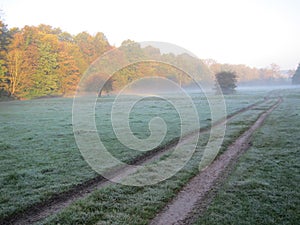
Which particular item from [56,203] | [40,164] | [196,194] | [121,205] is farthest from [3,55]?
[196,194]

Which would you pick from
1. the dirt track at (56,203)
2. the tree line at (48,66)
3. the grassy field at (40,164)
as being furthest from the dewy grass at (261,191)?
the tree line at (48,66)

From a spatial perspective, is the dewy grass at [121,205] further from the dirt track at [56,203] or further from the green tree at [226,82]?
the green tree at [226,82]

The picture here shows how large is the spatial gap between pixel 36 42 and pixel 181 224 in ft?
214

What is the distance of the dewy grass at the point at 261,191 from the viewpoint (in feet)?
18.3

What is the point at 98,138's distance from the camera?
14195 millimetres

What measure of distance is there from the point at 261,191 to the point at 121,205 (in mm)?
4007

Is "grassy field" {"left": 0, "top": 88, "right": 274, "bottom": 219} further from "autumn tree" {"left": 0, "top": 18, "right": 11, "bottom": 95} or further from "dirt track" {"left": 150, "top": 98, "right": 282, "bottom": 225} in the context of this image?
"autumn tree" {"left": 0, "top": 18, "right": 11, "bottom": 95}

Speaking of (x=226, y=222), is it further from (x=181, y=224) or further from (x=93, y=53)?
(x=93, y=53)

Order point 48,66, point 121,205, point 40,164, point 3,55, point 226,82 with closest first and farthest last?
1. point 121,205
2. point 40,164
3. point 3,55
4. point 48,66
5. point 226,82

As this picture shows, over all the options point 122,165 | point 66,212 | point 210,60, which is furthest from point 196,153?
point 210,60

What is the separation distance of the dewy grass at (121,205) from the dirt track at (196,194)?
0.23m

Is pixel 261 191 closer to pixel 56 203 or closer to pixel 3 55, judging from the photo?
pixel 56 203

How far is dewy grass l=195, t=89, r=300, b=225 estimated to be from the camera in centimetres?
558

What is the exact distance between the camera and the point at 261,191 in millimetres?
6883
